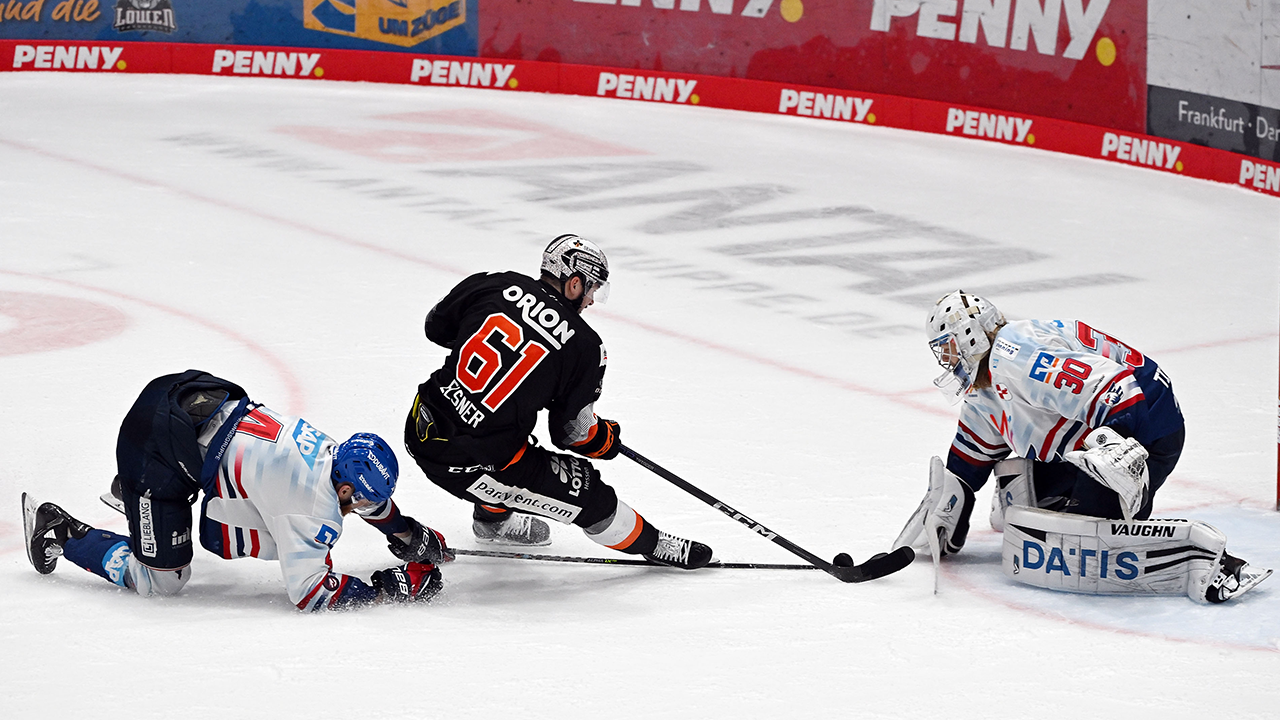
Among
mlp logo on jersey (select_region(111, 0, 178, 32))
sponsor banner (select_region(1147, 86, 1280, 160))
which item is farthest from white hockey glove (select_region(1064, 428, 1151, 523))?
mlp logo on jersey (select_region(111, 0, 178, 32))

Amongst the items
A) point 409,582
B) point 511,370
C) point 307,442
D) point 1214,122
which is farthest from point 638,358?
point 1214,122

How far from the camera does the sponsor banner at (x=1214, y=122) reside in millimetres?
10406

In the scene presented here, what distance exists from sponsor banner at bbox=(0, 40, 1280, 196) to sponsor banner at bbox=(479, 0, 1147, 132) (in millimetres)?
102

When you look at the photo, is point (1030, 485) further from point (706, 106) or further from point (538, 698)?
point (706, 106)

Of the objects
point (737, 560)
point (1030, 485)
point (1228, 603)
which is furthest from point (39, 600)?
point (1228, 603)

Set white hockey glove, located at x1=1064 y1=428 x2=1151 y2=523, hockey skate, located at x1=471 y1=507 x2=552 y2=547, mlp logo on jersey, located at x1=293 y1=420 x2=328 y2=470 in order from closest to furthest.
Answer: white hockey glove, located at x1=1064 y1=428 x2=1151 y2=523, mlp logo on jersey, located at x1=293 y1=420 x2=328 y2=470, hockey skate, located at x1=471 y1=507 x2=552 y2=547

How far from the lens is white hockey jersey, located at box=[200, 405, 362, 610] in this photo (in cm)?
387

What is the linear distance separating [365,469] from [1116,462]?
1932 millimetres

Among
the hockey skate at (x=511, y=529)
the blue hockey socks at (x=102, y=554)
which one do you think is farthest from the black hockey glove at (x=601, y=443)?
the blue hockey socks at (x=102, y=554)

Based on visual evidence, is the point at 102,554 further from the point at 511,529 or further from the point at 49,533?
the point at 511,529

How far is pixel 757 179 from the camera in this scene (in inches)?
417

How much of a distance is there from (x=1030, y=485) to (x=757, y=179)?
21.1ft

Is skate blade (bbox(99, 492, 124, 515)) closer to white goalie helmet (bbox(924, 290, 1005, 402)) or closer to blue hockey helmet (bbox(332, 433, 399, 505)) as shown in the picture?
blue hockey helmet (bbox(332, 433, 399, 505))

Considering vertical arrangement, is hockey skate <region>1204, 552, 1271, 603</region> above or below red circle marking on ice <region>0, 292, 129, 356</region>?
above
